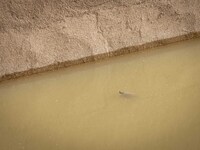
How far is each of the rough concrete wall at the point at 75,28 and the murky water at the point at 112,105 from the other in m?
0.09

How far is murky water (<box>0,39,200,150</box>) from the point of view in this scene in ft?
6.30

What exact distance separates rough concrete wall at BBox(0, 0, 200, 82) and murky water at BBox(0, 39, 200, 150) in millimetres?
91

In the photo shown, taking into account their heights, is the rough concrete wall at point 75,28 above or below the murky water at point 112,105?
above

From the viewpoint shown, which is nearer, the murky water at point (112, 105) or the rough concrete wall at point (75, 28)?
the murky water at point (112, 105)

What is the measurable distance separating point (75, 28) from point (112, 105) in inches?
24.9

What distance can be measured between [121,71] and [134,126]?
471 millimetres

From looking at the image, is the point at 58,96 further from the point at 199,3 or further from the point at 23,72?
the point at 199,3

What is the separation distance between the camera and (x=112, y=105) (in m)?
2.13

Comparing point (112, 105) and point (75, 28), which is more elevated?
point (75, 28)

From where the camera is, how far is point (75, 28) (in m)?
2.47

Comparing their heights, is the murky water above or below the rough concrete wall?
below

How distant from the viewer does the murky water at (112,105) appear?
1.92 metres

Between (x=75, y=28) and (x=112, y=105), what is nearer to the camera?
(x=112, y=105)

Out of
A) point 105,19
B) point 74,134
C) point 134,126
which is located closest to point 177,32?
point 105,19
